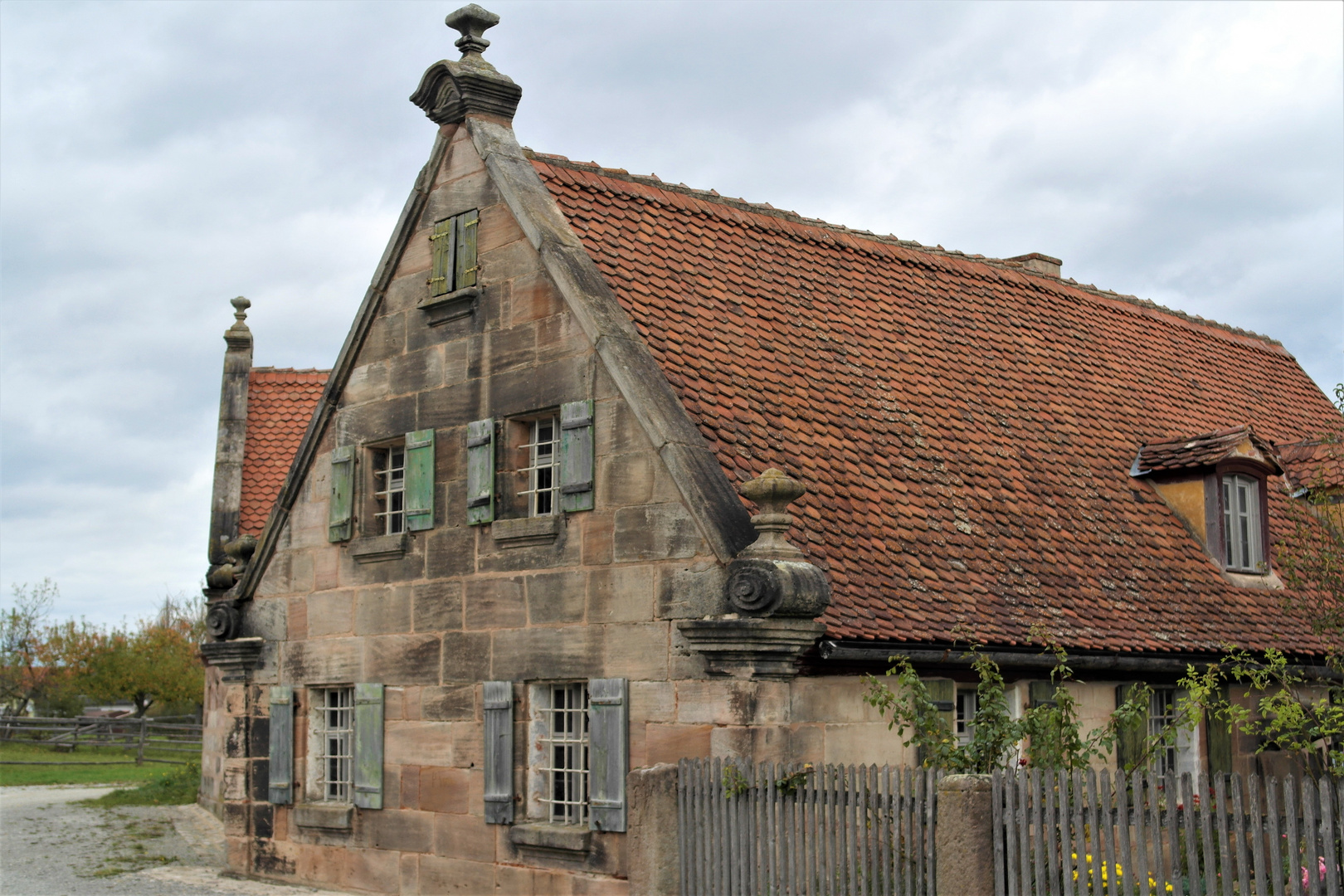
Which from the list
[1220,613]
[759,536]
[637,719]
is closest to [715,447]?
[759,536]

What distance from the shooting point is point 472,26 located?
1513 cm

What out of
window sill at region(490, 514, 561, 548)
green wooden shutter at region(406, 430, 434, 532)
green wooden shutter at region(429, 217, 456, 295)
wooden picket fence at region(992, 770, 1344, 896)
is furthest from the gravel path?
wooden picket fence at region(992, 770, 1344, 896)

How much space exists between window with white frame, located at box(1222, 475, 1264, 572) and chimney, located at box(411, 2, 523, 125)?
8.92 meters

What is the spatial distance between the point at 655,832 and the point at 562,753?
232 cm

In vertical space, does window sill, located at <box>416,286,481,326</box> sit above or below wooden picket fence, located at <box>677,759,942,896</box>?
above

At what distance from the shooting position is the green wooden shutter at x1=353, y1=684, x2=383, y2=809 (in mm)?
14469

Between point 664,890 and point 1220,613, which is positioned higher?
point 1220,613

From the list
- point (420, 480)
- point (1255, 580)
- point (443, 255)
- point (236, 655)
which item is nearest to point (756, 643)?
point (420, 480)

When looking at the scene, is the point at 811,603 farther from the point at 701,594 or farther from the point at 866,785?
the point at 866,785

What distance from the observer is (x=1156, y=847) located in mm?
8117

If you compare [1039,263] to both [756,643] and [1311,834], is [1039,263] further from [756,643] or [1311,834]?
[1311,834]

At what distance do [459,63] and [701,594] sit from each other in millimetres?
6458

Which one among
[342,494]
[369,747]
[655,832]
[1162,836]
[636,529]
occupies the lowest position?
[655,832]

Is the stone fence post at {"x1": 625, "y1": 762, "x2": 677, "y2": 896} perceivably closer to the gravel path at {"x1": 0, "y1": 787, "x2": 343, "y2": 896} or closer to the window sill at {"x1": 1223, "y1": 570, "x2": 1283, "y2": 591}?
the gravel path at {"x1": 0, "y1": 787, "x2": 343, "y2": 896}
